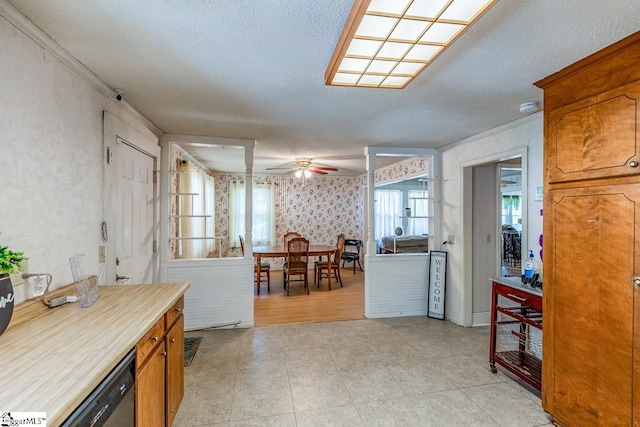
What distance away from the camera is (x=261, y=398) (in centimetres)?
218

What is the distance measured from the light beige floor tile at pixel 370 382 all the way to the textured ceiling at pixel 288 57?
2202mm

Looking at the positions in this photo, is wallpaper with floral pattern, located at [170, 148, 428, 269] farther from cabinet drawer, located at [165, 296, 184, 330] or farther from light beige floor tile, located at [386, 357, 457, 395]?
cabinet drawer, located at [165, 296, 184, 330]

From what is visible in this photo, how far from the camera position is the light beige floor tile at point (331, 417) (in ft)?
6.28

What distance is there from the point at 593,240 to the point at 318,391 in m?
2.00

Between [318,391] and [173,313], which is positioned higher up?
[173,313]

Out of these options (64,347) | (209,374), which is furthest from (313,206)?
(64,347)

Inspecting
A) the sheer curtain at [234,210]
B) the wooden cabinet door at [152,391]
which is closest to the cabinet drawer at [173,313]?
the wooden cabinet door at [152,391]

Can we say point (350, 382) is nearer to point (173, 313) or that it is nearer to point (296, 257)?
point (173, 313)

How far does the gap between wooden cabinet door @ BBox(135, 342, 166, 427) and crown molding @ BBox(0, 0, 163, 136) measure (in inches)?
63.9

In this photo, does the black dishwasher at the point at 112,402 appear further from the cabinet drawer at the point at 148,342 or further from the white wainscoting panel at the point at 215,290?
the white wainscoting panel at the point at 215,290

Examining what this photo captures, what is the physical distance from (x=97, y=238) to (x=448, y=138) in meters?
3.53

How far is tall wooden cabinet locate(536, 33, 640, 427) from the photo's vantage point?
1491mm

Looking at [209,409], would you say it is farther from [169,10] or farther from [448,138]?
[448,138]

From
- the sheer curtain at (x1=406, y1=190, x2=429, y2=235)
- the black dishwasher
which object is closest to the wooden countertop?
the black dishwasher
